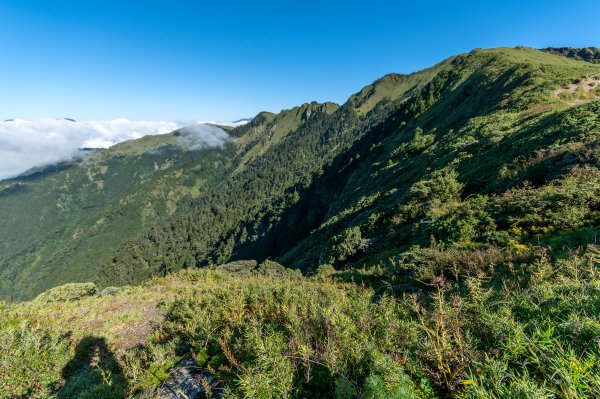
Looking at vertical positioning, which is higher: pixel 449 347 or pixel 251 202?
pixel 449 347

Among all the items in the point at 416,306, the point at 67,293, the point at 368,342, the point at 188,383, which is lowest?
the point at 67,293

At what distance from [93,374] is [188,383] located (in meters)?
3.30

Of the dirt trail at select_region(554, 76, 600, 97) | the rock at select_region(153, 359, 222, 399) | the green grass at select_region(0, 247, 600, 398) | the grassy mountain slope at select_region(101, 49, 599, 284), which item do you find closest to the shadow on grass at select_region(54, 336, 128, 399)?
the green grass at select_region(0, 247, 600, 398)

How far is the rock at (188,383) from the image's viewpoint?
Result: 18.7ft

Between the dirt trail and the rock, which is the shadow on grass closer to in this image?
→ the rock

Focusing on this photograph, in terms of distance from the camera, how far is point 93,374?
736 centimetres

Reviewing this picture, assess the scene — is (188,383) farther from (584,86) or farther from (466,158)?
(584,86)

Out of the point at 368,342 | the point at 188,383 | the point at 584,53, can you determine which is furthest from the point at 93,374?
the point at 584,53

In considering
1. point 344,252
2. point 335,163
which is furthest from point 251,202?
point 344,252

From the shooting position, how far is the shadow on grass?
5965 mm

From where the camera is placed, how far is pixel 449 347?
13.6 ft

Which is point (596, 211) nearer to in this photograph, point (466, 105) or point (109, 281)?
A: point (466, 105)

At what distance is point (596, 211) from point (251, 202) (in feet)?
602

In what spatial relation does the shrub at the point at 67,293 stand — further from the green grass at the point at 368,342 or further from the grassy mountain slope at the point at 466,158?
the grassy mountain slope at the point at 466,158
